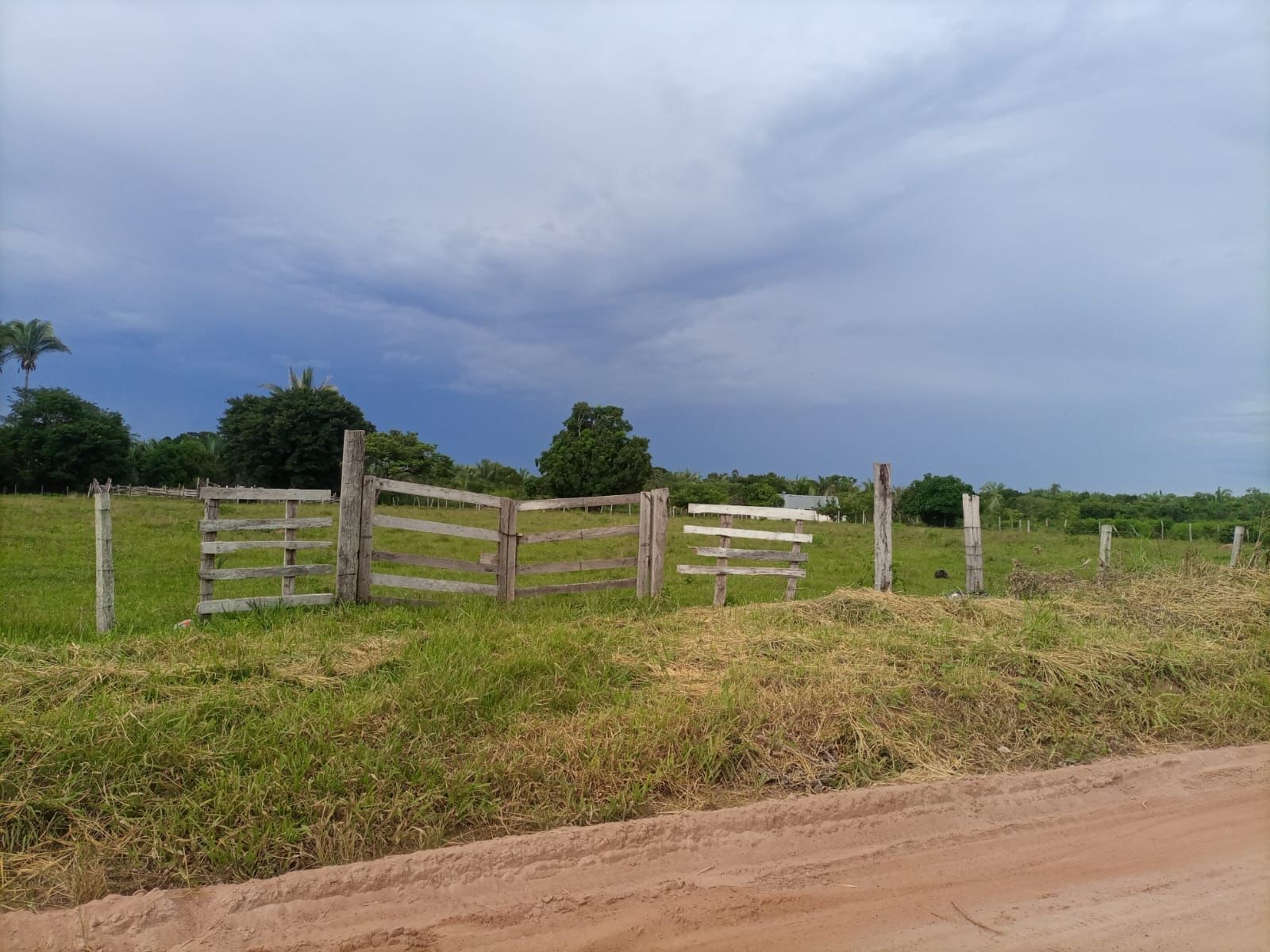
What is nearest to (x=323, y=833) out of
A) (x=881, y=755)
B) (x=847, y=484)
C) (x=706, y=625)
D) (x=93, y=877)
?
(x=93, y=877)

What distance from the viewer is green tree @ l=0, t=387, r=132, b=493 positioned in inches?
1678

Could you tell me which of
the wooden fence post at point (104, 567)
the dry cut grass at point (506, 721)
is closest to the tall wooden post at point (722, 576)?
the dry cut grass at point (506, 721)

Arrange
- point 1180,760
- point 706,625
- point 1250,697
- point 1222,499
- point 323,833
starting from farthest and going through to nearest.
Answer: point 1222,499 → point 706,625 → point 1250,697 → point 1180,760 → point 323,833

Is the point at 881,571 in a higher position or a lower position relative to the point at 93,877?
higher

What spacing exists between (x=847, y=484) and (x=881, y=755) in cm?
6161

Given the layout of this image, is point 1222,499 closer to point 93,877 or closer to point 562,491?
point 562,491

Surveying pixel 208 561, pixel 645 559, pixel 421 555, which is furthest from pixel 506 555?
pixel 208 561

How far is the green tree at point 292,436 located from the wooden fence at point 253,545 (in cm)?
3933

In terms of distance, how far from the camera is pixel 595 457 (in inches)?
1898

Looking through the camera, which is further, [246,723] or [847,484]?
[847,484]

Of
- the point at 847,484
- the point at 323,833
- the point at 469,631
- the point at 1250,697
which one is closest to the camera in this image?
the point at 323,833

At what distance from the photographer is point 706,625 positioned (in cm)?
805

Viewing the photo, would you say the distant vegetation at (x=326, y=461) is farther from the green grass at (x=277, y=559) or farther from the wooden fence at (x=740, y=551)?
the wooden fence at (x=740, y=551)

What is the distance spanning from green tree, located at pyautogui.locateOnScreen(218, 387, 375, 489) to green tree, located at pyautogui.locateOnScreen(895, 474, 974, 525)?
128 feet
